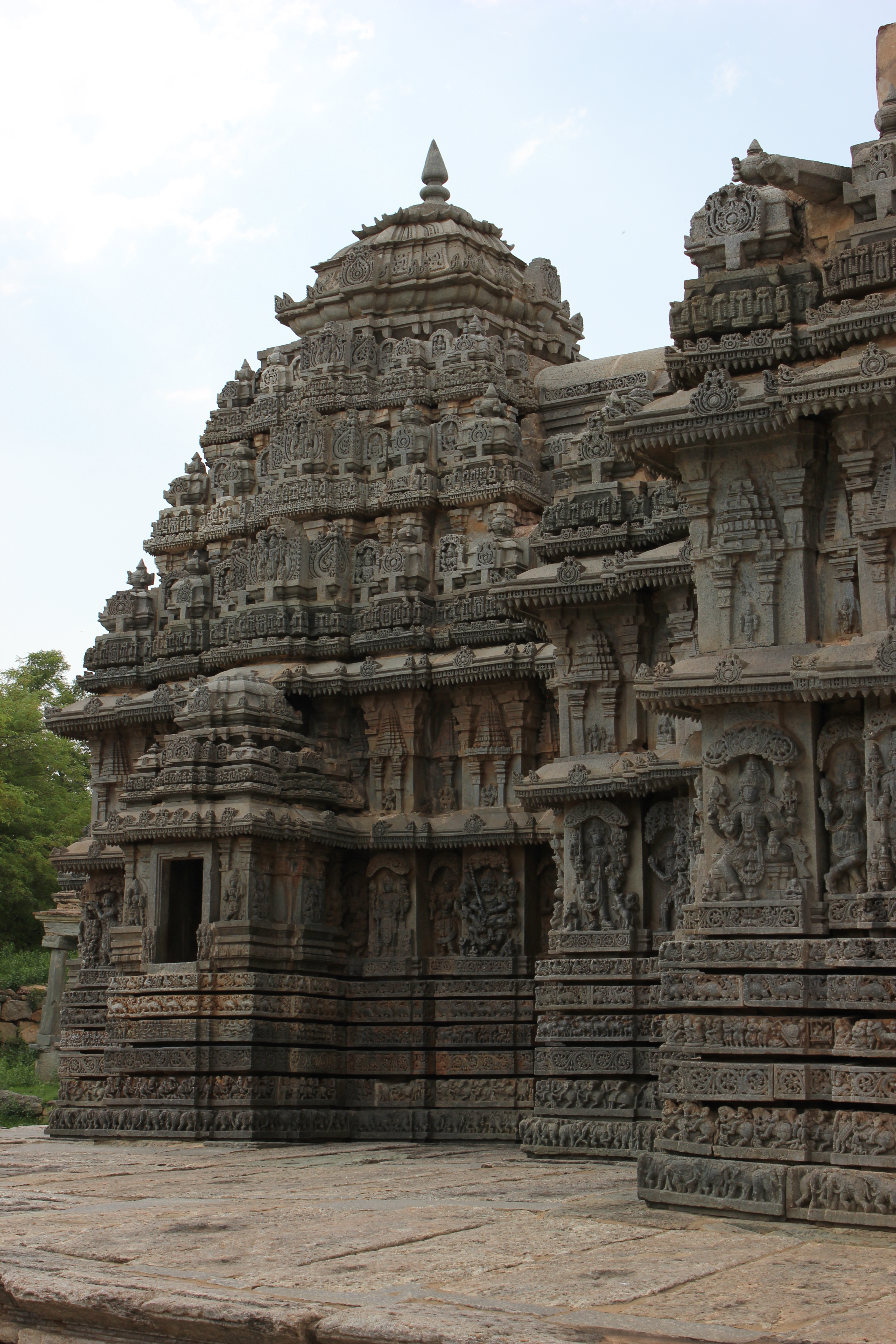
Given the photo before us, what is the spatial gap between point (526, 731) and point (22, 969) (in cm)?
2235

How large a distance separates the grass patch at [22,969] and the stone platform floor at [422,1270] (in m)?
26.4

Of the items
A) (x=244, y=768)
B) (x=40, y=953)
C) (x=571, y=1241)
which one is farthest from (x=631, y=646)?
(x=40, y=953)

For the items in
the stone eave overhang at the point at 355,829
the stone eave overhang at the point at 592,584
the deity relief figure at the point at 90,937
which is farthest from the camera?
the deity relief figure at the point at 90,937

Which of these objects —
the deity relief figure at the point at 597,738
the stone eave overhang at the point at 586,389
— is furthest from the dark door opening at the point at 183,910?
the stone eave overhang at the point at 586,389

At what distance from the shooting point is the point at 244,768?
22016 mm

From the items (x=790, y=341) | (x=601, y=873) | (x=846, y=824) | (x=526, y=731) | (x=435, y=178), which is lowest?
(x=846, y=824)

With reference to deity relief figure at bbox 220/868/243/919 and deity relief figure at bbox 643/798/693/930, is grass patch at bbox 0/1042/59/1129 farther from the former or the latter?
deity relief figure at bbox 643/798/693/930

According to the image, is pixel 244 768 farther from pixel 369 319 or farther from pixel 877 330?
pixel 877 330

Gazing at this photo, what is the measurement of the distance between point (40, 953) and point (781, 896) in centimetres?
3452

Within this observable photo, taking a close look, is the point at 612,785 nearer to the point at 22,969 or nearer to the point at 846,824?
the point at 846,824

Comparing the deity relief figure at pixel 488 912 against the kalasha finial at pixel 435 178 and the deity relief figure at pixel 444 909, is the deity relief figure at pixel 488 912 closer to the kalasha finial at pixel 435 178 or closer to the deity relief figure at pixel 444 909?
the deity relief figure at pixel 444 909

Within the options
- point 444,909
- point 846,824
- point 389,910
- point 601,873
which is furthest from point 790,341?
point 389,910

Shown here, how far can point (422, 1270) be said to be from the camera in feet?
31.8

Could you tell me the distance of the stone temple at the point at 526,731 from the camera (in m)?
12.4
